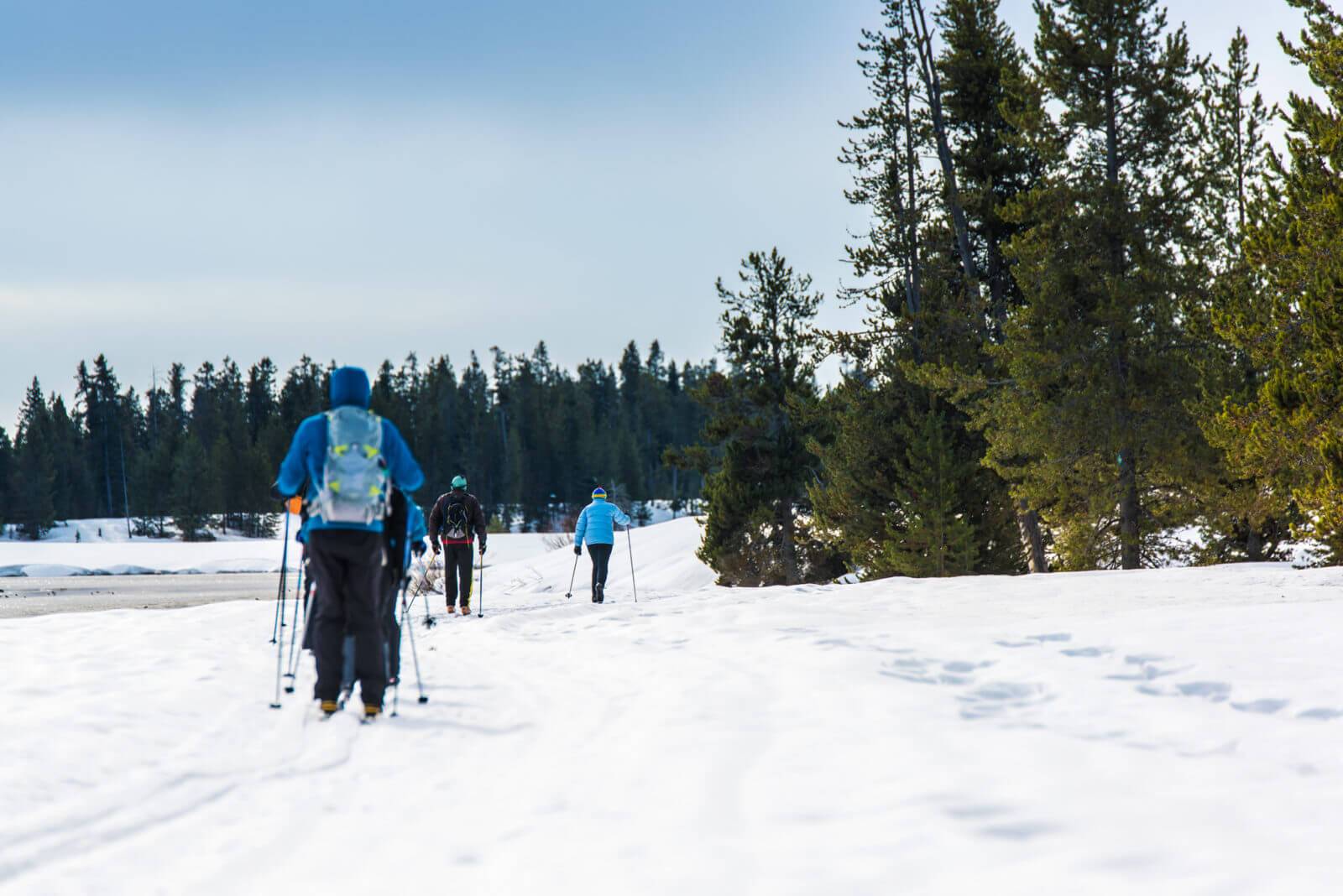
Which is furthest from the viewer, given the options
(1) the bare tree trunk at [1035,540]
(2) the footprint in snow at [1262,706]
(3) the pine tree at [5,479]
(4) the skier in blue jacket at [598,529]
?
(3) the pine tree at [5,479]

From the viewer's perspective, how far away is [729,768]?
14.1ft

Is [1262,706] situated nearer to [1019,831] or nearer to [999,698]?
[999,698]

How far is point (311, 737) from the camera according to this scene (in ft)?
17.4

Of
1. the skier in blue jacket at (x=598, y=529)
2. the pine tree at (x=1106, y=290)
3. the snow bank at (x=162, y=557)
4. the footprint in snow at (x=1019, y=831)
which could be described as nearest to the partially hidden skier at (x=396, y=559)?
the footprint in snow at (x=1019, y=831)

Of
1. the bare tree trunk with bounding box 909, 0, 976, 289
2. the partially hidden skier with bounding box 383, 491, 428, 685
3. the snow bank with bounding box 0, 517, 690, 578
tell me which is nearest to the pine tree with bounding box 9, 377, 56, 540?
the snow bank with bounding box 0, 517, 690, 578

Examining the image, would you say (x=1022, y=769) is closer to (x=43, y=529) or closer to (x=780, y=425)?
(x=780, y=425)

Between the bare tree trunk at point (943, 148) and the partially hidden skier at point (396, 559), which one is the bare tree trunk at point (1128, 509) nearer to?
the bare tree trunk at point (943, 148)

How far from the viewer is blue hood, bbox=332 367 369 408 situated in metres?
5.89

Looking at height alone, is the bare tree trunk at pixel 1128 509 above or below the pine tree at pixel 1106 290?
below

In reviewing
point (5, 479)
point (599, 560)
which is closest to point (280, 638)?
point (599, 560)

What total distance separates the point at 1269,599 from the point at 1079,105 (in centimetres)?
1163

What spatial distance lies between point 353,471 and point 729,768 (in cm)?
273

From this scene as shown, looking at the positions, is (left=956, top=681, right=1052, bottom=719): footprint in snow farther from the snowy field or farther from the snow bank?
the snow bank

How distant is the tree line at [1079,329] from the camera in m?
12.2
